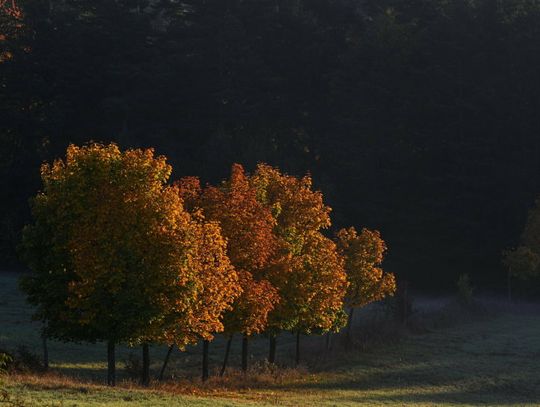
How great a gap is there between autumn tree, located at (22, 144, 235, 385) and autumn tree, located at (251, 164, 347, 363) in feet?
33.1

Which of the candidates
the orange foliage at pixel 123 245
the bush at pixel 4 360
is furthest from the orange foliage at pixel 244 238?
the bush at pixel 4 360

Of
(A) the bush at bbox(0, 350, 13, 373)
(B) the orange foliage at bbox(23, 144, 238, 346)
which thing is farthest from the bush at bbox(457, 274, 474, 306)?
(A) the bush at bbox(0, 350, 13, 373)

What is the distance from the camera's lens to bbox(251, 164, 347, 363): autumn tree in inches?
2009

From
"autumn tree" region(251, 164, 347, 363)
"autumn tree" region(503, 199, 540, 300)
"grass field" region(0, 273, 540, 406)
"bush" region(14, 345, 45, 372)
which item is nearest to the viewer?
"grass field" region(0, 273, 540, 406)

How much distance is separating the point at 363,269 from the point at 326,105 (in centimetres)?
5534

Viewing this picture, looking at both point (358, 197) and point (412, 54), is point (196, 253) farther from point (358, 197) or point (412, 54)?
point (412, 54)

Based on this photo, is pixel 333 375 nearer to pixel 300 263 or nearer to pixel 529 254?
pixel 300 263

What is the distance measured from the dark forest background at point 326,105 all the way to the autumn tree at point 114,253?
57621 mm

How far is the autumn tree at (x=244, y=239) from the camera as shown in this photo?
46125mm

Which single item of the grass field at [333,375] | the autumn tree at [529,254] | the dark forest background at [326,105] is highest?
the dark forest background at [326,105]

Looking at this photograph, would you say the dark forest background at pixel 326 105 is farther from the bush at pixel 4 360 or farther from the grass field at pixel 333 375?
the bush at pixel 4 360

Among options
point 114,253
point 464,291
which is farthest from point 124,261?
point 464,291

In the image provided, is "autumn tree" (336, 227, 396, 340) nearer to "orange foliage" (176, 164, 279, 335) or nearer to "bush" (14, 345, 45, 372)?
"orange foliage" (176, 164, 279, 335)

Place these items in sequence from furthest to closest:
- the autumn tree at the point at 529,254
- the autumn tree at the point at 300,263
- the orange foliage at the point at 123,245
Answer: the autumn tree at the point at 529,254
the autumn tree at the point at 300,263
the orange foliage at the point at 123,245
